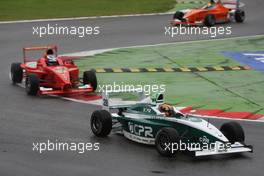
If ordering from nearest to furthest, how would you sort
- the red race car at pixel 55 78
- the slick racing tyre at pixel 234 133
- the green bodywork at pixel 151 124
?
the green bodywork at pixel 151 124, the slick racing tyre at pixel 234 133, the red race car at pixel 55 78

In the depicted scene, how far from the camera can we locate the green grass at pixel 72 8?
41156 mm

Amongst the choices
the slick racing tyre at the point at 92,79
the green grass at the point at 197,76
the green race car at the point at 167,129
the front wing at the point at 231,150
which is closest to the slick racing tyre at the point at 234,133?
the green race car at the point at 167,129

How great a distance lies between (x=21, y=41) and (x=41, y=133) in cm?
1643

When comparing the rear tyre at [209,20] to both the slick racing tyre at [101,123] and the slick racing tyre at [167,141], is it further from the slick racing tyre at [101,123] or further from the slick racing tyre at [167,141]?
the slick racing tyre at [167,141]

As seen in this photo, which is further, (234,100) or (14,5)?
(14,5)

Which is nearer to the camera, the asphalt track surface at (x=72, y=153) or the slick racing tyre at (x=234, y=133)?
the asphalt track surface at (x=72, y=153)

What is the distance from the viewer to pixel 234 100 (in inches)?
844

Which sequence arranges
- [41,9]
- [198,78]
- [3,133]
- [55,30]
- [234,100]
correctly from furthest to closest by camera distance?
[41,9] < [55,30] < [198,78] < [234,100] < [3,133]

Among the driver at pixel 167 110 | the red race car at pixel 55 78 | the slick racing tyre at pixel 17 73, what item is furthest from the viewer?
the slick racing tyre at pixel 17 73

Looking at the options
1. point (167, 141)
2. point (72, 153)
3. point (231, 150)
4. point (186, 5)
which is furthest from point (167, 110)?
point (186, 5)

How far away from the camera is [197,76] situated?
25047 mm

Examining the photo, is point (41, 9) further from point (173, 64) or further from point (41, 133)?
point (41, 133)

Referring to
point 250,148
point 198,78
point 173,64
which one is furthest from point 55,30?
point 250,148

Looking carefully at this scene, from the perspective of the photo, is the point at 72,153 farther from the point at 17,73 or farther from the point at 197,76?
the point at 197,76
